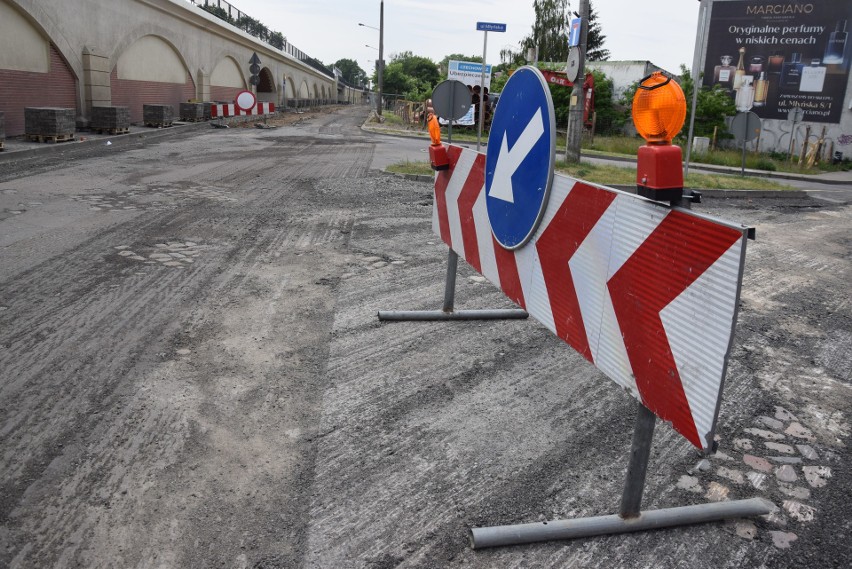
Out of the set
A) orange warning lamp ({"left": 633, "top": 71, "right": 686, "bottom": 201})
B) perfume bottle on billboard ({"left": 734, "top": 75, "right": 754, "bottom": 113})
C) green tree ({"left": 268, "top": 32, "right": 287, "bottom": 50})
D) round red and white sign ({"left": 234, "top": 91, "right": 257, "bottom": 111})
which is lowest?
orange warning lamp ({"left": 633, "top": 71, "right": 686, "bottom": 201})

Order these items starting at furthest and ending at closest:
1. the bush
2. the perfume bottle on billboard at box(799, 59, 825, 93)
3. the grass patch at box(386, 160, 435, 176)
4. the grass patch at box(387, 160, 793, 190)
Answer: the perfume bottle on billboard at box(799, 59, 825, 93) → the bush → the grass patch at box(387, 160, 793, 190) → the grass patch at box(386, 160, 435, 176)

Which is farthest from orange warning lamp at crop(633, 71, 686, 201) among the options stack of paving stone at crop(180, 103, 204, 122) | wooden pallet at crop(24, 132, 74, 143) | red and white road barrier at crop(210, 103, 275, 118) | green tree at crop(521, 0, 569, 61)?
green tree at crop(521, 0, 569, 61)

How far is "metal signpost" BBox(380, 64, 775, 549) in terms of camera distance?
6.95ft

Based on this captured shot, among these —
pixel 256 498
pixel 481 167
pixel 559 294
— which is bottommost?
pixel 256 498

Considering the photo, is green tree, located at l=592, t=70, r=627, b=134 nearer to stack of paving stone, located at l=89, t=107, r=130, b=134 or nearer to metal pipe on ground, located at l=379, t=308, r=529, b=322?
stack of paving stone, located at l=89, t=107, r=130, b=134

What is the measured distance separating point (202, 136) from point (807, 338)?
72.1ft

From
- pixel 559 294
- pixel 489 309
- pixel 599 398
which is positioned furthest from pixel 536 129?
pixel 489 309

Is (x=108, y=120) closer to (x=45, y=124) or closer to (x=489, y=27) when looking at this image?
(x=45, y=124)

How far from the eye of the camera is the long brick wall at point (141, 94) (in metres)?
24.9

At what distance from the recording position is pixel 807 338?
5332mm

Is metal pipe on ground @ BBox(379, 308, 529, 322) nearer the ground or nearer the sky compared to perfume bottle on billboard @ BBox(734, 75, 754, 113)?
nearer the ground

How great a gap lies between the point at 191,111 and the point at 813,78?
29943mm

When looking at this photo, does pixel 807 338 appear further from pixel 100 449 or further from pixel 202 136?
pixel 202 136

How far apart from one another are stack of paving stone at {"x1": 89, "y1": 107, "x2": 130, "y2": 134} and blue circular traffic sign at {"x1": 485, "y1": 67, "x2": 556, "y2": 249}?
1986 centimetres
